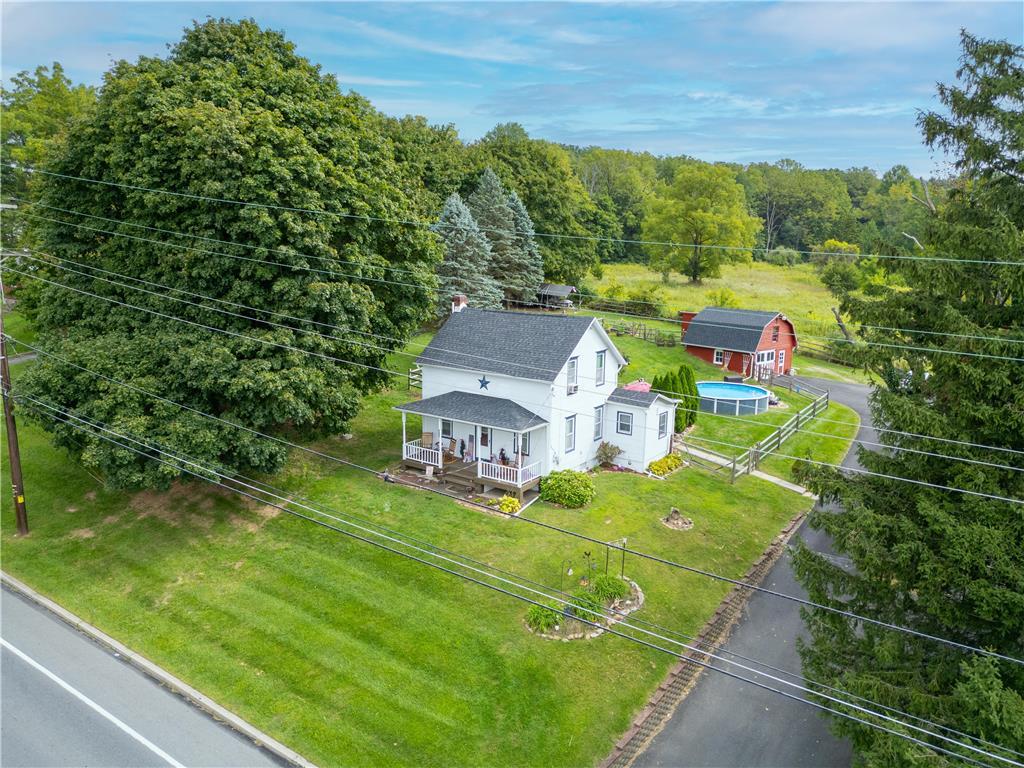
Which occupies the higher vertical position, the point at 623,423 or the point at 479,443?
the point at 623,423

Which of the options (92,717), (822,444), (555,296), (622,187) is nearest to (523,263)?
(555,296)

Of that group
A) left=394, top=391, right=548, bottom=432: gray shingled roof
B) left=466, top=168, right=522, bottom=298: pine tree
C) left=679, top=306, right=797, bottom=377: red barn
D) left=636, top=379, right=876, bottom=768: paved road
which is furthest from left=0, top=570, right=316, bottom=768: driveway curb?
left=466, top=168, right=522, bottom=298: pine tree

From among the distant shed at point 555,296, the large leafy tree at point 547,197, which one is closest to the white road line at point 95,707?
the distant shed at point 555,296

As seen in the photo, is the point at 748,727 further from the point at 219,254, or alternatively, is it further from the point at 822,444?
the point at 219,254

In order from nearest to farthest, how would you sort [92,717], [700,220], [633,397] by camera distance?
[92,717]
[633,397]
[700,220]

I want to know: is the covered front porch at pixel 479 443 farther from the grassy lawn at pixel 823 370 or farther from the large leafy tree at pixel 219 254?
the grassy lawn at pixel 823 370

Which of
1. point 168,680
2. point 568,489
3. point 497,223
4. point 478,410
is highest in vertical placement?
point 497,223

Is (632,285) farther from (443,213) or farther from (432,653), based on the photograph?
(432,653)
